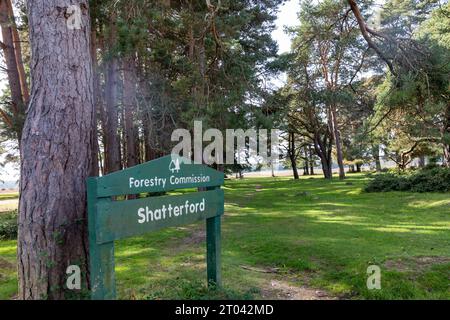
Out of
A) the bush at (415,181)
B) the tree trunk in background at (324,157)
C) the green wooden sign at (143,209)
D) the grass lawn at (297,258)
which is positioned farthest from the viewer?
the tree trunk in background at (324,157)

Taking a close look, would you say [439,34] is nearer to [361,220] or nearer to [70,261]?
[361,220]

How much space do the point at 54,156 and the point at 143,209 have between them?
99cm

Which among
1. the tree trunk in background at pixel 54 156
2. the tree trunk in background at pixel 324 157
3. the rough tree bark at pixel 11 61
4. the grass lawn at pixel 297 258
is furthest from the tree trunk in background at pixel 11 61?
the tree trunk in background at pixel 324 157

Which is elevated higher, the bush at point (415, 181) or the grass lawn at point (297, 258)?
the bush at point (415, 181)

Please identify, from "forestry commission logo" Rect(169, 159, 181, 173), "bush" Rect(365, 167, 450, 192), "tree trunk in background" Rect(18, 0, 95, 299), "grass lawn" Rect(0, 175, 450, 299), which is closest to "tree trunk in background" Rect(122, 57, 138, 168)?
"grass lawn" Rect(0, 175, 450, 299)

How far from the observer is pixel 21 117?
11.1 metres

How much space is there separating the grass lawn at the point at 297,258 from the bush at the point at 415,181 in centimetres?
468

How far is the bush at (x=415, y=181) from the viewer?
14.5m

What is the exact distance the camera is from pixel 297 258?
598 centimetres

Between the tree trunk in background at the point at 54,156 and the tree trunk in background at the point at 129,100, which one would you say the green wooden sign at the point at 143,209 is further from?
the tree trunk in background at the point at 129,100

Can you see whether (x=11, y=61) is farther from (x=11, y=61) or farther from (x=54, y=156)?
(x=54, y=156)

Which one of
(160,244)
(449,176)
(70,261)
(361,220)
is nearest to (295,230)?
(361,220)

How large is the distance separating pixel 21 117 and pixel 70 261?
9.32m

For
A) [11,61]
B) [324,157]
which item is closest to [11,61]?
[11,61]
